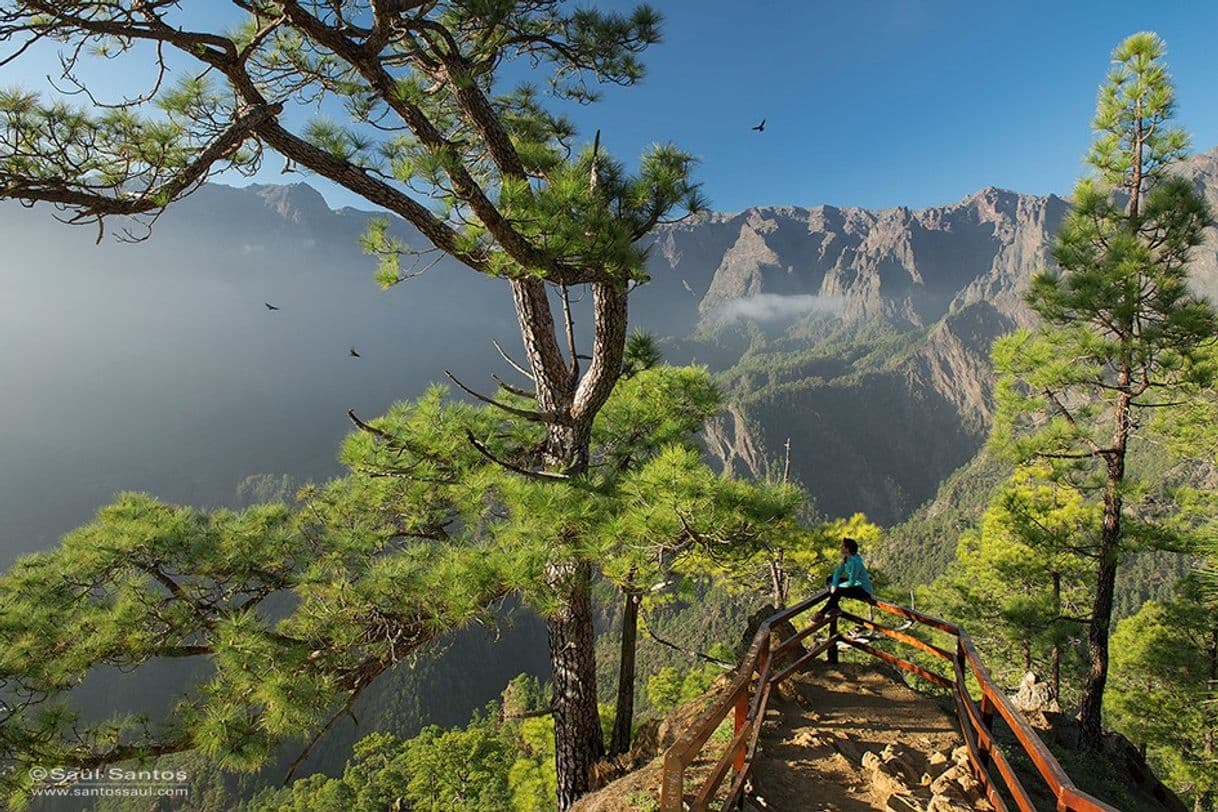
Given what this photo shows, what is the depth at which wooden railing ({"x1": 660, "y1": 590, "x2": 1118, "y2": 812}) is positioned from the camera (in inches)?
86.9

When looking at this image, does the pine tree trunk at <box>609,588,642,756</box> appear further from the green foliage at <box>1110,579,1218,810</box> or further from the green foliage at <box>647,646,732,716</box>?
the green foliage at <box>1110,579,1218,810</box>

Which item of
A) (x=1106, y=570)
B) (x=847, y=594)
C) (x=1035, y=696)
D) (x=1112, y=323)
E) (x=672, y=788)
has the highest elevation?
(x=1112, y=323)

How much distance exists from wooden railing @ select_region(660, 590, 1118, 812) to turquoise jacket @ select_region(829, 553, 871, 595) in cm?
18

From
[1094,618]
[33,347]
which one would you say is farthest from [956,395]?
[33,347]

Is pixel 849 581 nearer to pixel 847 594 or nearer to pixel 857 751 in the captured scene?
pixel 847 594

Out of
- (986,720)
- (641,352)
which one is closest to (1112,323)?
(986,720)

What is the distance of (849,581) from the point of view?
5.05 meters

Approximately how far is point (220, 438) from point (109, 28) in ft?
615

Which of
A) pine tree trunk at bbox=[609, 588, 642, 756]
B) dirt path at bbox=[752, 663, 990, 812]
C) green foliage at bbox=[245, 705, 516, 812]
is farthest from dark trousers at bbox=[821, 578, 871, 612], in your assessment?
green foliage at bbox=[245, 705, 516, 812]

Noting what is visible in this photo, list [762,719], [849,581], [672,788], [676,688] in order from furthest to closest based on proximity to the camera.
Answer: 1. [676,688]
2. [849,581]
3. [762,719]
4. [672,788]

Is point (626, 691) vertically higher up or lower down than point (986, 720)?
lower down

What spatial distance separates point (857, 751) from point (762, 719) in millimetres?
975

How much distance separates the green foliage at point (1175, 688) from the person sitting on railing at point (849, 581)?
1037 centimetres

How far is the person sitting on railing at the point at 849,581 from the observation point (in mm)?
4957
